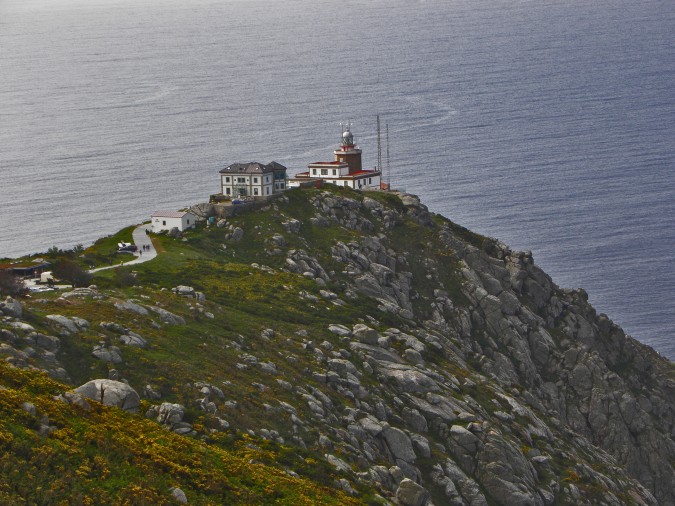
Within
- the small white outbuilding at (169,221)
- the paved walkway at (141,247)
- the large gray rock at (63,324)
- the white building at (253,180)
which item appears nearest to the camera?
the large gray rock at (63,324)

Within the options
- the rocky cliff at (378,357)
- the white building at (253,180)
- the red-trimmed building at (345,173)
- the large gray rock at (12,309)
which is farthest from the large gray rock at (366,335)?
the red-trimmed building at (345,173)

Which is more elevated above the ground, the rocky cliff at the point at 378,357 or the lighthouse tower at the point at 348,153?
the lighthouse tower at the point at 348,153

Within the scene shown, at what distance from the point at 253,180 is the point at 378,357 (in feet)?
136

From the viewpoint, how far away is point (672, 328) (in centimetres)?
→ 15562

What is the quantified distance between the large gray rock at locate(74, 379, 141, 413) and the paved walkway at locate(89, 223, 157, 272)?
37325 millimetres

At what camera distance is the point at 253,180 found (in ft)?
418

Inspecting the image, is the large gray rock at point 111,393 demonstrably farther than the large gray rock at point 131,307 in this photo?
No

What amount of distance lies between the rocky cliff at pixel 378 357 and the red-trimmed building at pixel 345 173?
11350mm

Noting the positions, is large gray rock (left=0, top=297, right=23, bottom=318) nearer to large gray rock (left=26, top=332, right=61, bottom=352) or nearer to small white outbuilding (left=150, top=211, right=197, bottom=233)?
large gray rock (left=26, top=332, right=61, bottom=352)

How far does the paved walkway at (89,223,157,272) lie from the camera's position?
103m

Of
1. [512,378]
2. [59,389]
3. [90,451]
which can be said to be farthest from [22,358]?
[512,378]

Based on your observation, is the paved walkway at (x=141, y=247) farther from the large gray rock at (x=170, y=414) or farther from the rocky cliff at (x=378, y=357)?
the large gray rock at (x=170, y=414)

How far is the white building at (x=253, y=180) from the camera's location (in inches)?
5010

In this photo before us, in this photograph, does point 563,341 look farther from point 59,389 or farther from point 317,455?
point 59,389
